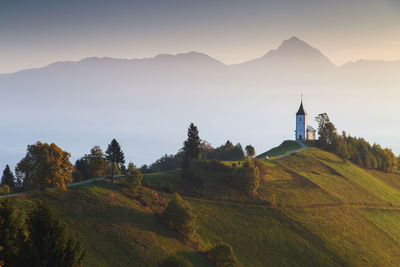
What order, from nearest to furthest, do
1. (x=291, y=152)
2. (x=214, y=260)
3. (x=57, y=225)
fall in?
(x=57, y=225)
(x=214, y=260)
(x=291, y=152)

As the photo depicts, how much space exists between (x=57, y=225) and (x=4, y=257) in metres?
5.42

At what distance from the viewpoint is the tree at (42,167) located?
7182 centimetres

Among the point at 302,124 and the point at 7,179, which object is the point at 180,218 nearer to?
the point at 7,179

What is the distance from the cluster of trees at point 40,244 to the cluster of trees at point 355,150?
151077 millimetres

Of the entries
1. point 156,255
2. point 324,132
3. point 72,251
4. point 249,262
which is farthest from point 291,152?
point 72,251

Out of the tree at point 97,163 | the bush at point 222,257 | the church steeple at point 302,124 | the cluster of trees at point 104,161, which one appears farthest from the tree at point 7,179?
the church steeple at point 302,124

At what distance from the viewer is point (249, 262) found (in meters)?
72.9

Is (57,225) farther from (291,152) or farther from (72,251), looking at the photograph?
(291,152)

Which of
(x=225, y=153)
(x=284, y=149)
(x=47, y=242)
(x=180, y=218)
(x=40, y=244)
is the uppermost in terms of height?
(x=284, y=149)

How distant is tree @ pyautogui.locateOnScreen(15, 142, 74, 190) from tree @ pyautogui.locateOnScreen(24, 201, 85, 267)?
4530 centimetres

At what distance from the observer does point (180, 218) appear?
73.1m

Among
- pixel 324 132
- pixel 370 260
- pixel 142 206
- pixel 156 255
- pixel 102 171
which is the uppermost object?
pixel 324 132

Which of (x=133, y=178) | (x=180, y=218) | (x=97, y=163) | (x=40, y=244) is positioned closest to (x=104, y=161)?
(x=97, y=163)

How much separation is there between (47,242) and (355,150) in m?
161
